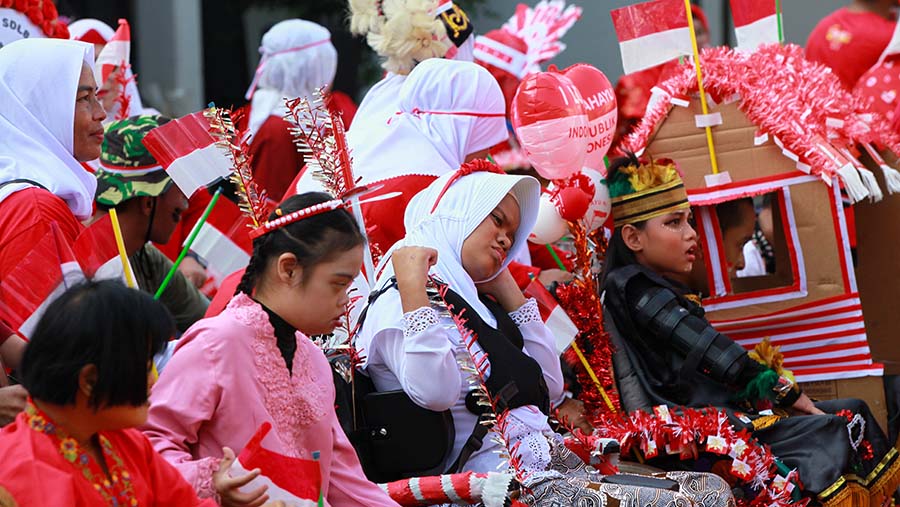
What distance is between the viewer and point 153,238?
4.35 metres

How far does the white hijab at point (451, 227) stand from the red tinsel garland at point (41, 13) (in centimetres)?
157

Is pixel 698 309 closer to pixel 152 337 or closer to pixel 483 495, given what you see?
pixel 483 495

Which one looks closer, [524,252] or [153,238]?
[153,238]

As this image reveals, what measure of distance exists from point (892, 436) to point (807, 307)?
58 centimetres

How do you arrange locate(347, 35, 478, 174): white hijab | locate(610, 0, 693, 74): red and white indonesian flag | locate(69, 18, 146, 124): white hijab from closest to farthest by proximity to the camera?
locate(347, 35, 478, 174): white hijab < locate(610, 0, 693, 74): red and white indonesian flag < locate(69, 18, 146, 124): white hijab

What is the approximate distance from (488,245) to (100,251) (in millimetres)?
1107

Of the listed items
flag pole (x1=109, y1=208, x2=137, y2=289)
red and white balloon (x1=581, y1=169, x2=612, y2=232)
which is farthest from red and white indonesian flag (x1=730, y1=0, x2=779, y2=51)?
flag pole (x1=109, y1=208, x2=137, y2=289)

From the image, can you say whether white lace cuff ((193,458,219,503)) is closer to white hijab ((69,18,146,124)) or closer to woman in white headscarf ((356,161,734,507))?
woman in white headscarf ((356,161,734,507))

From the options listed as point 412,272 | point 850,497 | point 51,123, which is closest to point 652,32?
point 850,497

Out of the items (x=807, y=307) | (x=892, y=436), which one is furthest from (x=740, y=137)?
(x=892, y=436)

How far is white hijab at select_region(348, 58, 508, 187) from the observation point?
4.63m

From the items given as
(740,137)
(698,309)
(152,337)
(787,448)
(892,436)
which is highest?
(152,337)

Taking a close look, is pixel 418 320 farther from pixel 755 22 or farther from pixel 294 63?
pixel 294 63

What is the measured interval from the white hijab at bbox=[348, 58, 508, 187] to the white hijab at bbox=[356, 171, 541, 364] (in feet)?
2.43
